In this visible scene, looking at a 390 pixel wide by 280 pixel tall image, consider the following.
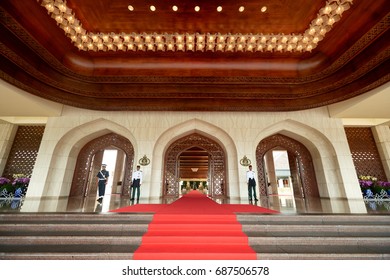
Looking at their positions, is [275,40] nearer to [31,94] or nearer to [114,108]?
[114,108]

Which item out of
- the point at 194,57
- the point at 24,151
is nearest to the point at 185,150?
the point at 194,57

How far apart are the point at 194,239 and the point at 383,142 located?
10219mm

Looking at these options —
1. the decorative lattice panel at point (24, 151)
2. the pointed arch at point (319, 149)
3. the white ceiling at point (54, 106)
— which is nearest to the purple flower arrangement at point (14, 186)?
the decorative lattice panel at point (24, 151)

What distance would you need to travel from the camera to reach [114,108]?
7.33 meters

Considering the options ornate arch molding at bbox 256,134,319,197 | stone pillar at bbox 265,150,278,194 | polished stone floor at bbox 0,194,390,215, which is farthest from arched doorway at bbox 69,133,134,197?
stone pillar at bbox 265,150,278,194

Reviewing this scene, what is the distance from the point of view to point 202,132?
831 cm

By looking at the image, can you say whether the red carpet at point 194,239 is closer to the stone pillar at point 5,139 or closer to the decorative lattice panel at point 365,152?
the decorative lattice panel at point 365,152

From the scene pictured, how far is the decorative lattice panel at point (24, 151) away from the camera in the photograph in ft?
25.7

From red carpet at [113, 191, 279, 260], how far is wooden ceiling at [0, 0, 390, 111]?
473 cm

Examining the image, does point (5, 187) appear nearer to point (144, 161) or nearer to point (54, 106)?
point (54, 106)

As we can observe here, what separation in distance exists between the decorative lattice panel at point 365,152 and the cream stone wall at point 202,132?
1.49m

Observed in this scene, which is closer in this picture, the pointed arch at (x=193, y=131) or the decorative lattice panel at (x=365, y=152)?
the pointed arch at (x=193, y=131)

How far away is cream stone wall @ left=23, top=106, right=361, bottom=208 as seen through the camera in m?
7.24
